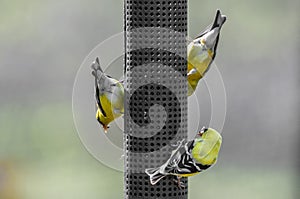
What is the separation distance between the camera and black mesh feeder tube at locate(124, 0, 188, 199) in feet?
6.70

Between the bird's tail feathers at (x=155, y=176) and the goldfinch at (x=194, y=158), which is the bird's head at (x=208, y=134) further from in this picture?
the bird's tail feathers at (x=155, y=176)

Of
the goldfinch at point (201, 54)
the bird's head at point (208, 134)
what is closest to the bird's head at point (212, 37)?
the goldfinch at point (201, 54)

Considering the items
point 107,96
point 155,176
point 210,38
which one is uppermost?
point 210,38

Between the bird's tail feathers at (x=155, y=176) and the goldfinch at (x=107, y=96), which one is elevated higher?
the goldfinch at (x=107, y=96)

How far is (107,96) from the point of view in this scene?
2.09 metres

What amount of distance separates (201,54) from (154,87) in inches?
5.1

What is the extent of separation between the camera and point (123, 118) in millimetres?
2107

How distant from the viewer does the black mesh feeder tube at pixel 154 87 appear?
2041 millimetres
